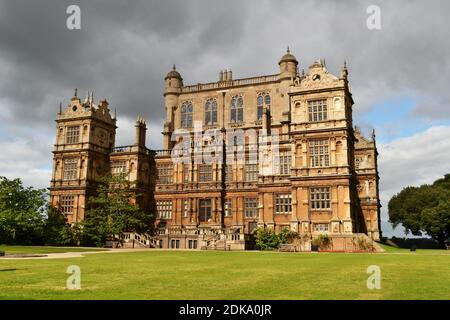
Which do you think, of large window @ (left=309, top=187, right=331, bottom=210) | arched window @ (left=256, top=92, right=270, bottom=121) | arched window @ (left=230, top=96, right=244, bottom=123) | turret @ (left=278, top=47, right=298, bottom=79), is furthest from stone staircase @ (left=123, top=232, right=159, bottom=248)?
turret @ (left=278, top=47, right=298, bottom=79)

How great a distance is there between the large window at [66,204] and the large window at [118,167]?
6851 millimetres

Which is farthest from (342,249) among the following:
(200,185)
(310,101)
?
(200,185)

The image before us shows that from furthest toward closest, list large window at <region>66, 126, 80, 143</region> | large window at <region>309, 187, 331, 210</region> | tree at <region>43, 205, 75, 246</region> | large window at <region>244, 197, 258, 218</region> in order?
1. large window at <region>66, 126, 80, 143</region>
2. large window at <region>244, 197, 258, 218</region>
3. tree at <region>43, 205, 75, 246</region>
4. large window at <region>309, 187, 331, 210</region>

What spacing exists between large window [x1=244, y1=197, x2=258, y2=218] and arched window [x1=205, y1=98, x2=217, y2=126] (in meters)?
16.6

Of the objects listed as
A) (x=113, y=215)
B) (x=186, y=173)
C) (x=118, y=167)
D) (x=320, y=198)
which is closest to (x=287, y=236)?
(x=320, y=198)

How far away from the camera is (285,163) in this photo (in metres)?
55.2

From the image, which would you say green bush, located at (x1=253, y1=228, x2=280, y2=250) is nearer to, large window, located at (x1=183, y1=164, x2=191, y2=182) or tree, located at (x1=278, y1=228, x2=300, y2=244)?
tree, located at (x1=278, y1=228, x2=300, y2=244)

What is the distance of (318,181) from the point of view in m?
49.3

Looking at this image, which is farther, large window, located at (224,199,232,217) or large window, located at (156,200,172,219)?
large window, located at (156,200,172,219)

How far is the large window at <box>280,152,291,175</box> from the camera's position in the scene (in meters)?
54.8

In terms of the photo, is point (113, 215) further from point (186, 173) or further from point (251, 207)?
point (251, 207)

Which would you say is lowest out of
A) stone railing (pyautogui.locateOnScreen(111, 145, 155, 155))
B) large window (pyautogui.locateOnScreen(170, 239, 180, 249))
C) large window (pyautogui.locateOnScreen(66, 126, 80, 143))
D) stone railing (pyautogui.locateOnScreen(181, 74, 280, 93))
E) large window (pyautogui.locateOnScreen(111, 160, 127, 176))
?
large window (pyautogui.locateOnScreen(170, 239, 180, 249))
